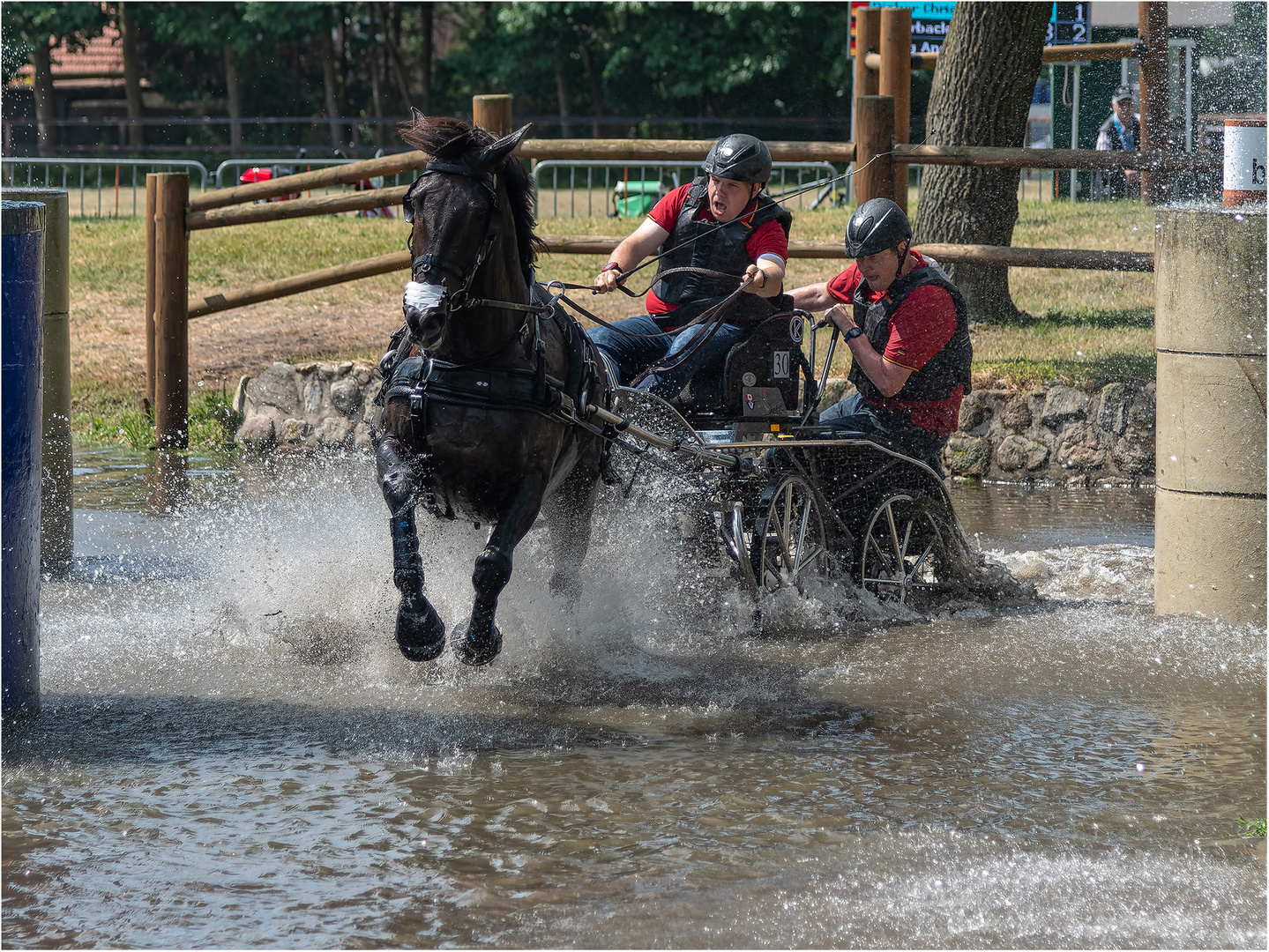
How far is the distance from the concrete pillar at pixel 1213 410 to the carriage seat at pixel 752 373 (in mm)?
1574

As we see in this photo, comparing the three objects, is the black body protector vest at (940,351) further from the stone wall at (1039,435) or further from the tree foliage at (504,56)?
the tree foliage at (504,56)

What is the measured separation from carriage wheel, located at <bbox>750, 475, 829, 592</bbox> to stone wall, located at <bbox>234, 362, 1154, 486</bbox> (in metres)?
3.09

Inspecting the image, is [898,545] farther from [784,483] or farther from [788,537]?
[784,483]

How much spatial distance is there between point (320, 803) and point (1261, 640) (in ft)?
12.9

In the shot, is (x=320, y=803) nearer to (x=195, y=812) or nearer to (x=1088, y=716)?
(x=195, y=812)

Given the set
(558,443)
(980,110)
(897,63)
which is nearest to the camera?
(558,443)

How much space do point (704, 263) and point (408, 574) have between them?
237 centimetres

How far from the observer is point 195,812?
4.27 m

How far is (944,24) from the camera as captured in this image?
1806 centimetres

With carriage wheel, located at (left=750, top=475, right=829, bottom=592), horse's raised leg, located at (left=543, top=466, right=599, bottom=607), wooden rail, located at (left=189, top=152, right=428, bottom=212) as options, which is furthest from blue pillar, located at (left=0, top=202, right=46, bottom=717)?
wooden rail, located at (left=189, top=152, right=428, bottom=212)

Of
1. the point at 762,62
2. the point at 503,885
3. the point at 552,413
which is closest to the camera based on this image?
the point at 503,885

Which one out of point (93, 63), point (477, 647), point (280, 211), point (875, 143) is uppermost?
point (93, 63)

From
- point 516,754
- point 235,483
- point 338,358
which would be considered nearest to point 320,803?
point 516,754

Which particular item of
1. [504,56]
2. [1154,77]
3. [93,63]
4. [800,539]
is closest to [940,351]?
[800,539]
